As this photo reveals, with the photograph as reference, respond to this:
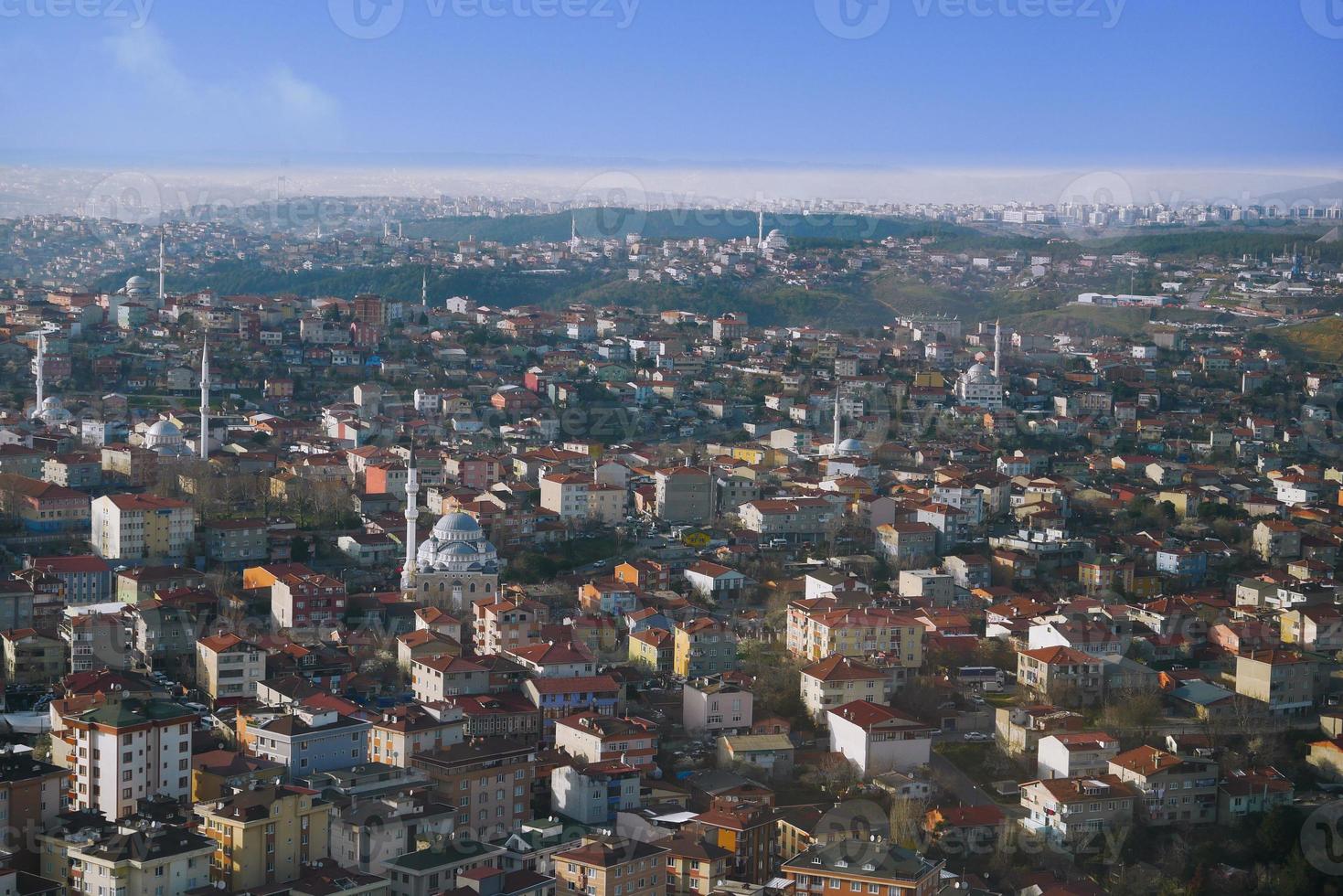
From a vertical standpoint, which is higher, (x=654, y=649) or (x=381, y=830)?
(x=381, y=830)

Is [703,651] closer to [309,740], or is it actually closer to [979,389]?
[309,740]

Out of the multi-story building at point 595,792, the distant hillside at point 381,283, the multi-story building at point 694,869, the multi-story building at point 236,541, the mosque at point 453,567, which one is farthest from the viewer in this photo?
the distant hillside at point 381,283

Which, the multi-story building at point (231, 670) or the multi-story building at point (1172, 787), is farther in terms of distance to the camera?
the multi-story building at point (231, 670)

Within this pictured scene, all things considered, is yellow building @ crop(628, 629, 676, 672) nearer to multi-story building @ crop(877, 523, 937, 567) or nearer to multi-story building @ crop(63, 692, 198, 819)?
multi-story building @ crop(63, 692, 198, 819)

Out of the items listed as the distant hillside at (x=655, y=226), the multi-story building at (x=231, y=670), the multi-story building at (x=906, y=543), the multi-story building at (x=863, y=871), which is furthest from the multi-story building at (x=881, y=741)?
the distant hillside at (x=655, y=226)

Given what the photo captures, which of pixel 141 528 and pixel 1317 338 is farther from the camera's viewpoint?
pixel 1317 338

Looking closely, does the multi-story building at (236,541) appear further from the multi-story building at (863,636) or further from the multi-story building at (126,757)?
the multi-story building at (126,757)

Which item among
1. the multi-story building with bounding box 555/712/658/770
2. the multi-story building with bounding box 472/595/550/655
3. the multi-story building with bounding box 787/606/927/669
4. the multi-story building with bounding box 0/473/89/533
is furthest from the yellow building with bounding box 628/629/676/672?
the multi-story building with bounding box 0/473/89/533

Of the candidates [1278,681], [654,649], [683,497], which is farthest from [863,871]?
[683,497]
